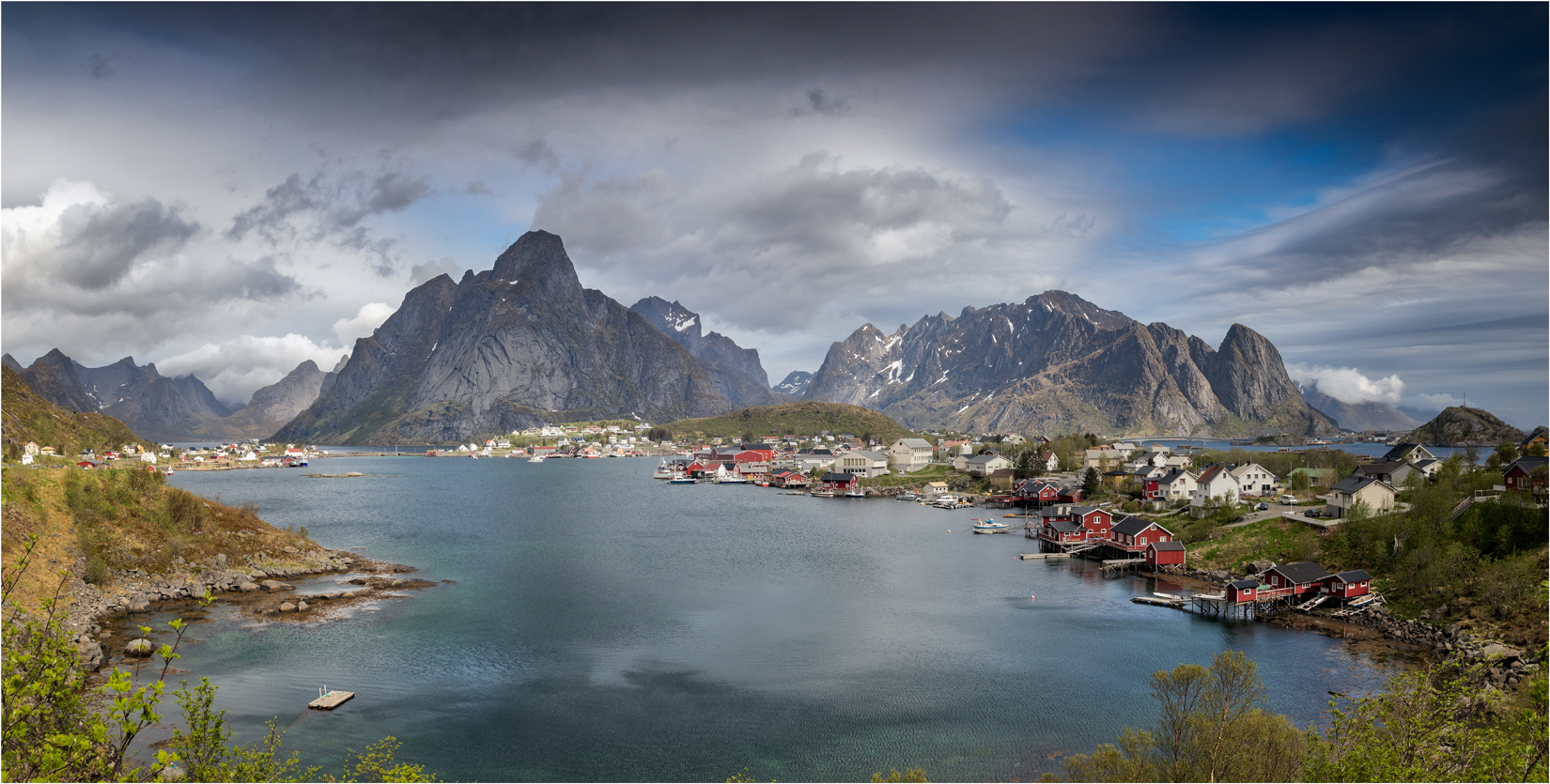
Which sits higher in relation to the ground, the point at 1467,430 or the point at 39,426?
the point at 1467,430

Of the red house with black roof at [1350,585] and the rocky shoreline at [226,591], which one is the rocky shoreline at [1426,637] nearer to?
the red house with black roof at [1350,585]

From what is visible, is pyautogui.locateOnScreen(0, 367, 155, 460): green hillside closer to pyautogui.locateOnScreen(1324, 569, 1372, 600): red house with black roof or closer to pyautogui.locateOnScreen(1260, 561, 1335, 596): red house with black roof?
pyautogui.locateOnScreen(1260, 561, 1335, 596): red house with black roof

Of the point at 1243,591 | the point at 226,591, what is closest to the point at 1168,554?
the point at 1243,591

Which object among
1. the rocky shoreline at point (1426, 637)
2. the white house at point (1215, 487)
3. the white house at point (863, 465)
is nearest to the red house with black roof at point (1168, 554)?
the white house at point (1215, 487)

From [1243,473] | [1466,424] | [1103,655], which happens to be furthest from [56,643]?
[1466,424]

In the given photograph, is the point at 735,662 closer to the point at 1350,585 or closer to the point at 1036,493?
Answer: the point at 1350,585
